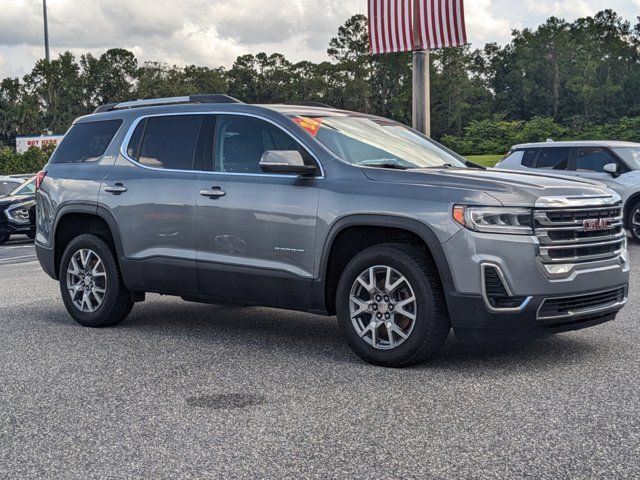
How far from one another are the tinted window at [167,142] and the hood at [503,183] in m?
1.75

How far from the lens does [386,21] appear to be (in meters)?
19.6

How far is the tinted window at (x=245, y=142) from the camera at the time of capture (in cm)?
706

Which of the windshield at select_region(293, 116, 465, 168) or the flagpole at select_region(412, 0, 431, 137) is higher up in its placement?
the flagpole at select_region(412, 0, 431, 137)

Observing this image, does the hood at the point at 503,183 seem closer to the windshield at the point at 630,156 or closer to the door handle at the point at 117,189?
the door handle at the point at 117,189

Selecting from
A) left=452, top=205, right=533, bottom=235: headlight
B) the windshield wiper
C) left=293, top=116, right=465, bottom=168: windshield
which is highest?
left=293, top=116, right=465, bottom=168: windshield

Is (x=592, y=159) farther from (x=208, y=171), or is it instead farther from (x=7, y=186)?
(x=7, y=186)

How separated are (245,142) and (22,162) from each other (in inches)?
1857

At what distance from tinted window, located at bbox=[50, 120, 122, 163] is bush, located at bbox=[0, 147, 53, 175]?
44210mm

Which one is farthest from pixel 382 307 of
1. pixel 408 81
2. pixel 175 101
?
pixel 408 81

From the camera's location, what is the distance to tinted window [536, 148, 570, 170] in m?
16.1

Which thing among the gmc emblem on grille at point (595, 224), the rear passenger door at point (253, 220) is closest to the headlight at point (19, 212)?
the rear passenger door at point (253, 220)

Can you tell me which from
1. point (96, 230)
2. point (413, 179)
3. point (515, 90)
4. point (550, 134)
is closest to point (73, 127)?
point (96, 230)

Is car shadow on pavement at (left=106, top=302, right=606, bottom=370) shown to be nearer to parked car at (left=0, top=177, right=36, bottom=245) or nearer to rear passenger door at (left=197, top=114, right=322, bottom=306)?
rear passenger door at (left=197, top=114, right=322, bottom=306)

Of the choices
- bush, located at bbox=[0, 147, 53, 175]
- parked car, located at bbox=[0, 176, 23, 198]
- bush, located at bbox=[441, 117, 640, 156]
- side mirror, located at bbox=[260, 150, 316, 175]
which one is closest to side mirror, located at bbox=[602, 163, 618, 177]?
side mirror, located at bbox=[260, 150, 316, 175]
